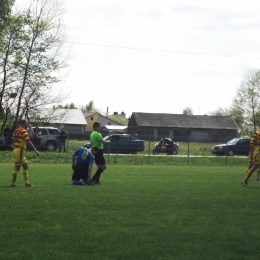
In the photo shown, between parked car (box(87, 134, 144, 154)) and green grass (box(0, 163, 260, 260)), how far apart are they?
26139 millimetres

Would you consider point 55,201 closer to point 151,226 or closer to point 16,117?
point 151,226

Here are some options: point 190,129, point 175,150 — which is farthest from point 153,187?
point 190,129

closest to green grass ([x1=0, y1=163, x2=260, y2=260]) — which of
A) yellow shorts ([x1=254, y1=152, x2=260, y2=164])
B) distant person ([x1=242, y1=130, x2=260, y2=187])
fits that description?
distant person ([x1=242, y1=130, x2=260, y2=187])

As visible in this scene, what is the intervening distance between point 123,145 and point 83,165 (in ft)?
78.8

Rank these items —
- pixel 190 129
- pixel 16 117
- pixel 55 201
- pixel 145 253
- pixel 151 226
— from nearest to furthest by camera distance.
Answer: pixel 145 253 < pixel 151 226 < pixel 55 201 < pixel 16 117 < pixel 190 129

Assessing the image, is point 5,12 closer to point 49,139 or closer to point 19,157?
point 49,139

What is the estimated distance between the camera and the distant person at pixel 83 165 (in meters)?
17.4

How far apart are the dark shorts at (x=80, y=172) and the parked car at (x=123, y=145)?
23.2 m

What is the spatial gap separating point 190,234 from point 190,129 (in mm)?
90178

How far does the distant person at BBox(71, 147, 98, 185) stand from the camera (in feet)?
57.2

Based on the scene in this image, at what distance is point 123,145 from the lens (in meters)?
41.7

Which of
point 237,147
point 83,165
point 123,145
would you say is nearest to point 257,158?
point 83,165

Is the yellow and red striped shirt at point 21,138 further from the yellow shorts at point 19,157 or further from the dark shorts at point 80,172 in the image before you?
the dark shorts at point 80,172

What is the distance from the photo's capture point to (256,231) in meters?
9.20
